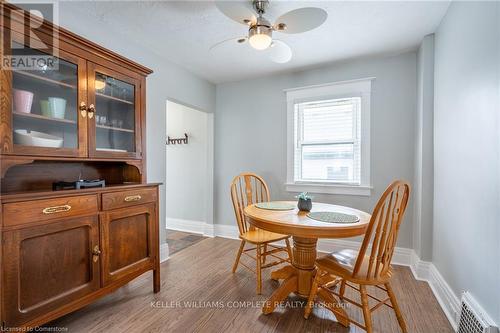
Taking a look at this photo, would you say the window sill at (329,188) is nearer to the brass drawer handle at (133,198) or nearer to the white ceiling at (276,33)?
the white ceiling at (276,33)

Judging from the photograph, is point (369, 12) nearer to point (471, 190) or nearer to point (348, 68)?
point (348, 68)

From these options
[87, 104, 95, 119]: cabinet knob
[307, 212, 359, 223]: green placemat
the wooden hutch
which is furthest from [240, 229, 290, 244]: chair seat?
[87, 104, 95, 119]: cabinet knob

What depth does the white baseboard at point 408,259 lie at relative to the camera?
1778mm

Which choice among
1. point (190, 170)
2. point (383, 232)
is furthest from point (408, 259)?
point (190, 170)

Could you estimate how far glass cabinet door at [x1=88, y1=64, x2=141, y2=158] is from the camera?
5.82 ft

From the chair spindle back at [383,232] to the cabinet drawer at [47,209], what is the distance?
1771 millimetres

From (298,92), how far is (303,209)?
6.08 feet

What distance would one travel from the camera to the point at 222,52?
2701 mm

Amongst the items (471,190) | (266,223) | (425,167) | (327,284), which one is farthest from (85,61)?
(425,167)

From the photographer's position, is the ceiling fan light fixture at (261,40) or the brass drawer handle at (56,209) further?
the ceiling fan light fixture at (261,40)

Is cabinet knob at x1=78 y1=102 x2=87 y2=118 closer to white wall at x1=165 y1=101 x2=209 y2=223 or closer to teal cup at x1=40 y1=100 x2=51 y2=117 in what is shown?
teal cup at x1=40 y1=100 x2=51 y2=117

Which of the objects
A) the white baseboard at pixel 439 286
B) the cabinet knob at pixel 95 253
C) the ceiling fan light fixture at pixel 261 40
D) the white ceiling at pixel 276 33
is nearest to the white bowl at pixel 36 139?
the cabinet knob at pixel 95 253

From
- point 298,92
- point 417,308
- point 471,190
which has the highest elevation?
point 298,92

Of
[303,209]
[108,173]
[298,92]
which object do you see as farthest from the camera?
[298,92]
